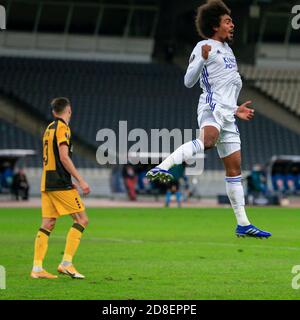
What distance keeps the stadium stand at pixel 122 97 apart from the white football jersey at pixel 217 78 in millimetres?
35647

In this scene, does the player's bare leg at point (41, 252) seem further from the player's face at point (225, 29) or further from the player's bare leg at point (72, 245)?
the player's face at point (225, 29)

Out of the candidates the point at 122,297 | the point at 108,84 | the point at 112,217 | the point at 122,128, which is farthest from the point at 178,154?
the point at 108,84

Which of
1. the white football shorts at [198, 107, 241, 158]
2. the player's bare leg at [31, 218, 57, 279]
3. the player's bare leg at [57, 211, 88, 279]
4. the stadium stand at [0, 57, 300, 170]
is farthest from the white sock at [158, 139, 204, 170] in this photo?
the stadium stand at [0, 57, 300, 170]

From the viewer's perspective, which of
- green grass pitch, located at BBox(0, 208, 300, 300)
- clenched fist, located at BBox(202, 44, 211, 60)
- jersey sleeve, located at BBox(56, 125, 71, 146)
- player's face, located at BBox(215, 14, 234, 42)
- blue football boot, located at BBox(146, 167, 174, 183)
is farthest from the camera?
jersey sleeve, located at BBox(56, 125, 71, 146)

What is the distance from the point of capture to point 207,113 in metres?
11.7

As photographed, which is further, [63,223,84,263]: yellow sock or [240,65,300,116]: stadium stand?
[240,65,300,116]: stadium stand

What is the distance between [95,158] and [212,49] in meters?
36.0

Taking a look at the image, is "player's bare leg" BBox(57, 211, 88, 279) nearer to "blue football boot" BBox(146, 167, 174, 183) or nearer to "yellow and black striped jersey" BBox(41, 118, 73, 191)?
"yellow and black striped jersey" BBox(41, 118, 73, 191)

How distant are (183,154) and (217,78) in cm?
119

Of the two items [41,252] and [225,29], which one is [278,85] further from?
[225,29]

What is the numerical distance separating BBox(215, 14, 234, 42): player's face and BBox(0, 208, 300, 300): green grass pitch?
9.58ft

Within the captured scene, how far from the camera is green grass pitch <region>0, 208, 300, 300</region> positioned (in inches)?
431

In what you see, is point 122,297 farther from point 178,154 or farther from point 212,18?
point 212,18

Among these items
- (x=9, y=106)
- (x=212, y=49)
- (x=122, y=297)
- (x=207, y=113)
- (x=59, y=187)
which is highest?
(x=9, y=106)
